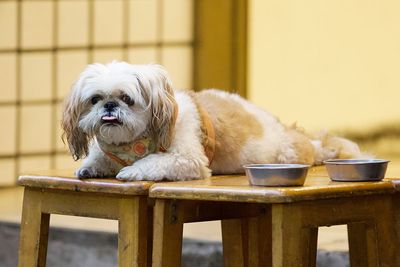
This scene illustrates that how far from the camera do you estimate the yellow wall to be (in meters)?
5.71

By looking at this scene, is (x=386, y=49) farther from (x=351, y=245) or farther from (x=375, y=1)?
(x=351, y=245)

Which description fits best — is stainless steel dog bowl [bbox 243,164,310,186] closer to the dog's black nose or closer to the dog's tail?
the dog's black nose

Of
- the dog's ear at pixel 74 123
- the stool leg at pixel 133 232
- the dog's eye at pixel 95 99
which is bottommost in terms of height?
the stool leg at pixel 133 232

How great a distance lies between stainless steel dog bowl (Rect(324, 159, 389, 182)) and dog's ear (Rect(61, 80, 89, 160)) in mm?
577

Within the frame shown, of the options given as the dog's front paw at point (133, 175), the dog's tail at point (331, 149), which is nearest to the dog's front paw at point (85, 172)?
Answer: the dog's front paw at point (133, 175)

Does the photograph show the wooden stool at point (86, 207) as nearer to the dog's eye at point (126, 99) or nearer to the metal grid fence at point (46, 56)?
the dog's eye at point (126, 99)

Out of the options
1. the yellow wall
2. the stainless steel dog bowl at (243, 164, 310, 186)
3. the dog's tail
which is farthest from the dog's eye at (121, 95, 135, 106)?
the yellow wall

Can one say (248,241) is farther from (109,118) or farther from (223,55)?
(223,55)

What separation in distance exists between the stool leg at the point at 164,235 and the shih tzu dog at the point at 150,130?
0.34 feet

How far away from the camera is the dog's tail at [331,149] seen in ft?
9.41

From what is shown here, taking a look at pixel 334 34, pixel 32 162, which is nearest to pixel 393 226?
pixel 334 34

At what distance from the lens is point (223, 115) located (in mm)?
2641

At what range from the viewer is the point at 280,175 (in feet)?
7.09

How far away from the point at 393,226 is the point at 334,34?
11.4ft
